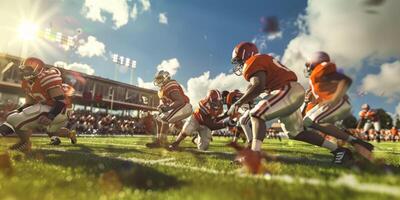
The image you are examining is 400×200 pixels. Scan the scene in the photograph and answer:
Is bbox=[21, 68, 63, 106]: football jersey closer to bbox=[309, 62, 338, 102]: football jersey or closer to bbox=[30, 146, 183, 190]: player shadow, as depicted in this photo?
bbox=[30, 146, 183, 190]: player shadow

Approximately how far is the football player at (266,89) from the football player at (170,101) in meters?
4.24

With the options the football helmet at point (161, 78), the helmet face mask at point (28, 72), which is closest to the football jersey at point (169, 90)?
the football helmet at point (161, 78)

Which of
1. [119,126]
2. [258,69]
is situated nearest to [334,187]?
[258,69]

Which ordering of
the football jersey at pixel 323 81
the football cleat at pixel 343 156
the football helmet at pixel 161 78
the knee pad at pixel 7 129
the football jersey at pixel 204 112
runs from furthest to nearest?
the football jersey at pixel 204 112
the football helmet at pixel 161 78
the knee pad at pixel 7 129
the football cleat at pixel 343 156
the football jersey at pixel 323 81

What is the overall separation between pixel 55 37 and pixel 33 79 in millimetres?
43843

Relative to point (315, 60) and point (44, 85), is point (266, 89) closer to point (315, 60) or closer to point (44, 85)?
point (315, 60)

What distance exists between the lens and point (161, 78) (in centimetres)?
968

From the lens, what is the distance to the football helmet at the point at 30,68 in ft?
23.6

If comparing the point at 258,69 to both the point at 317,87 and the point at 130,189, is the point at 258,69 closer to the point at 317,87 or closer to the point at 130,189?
the point at 317,87

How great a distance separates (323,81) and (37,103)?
20.9 feet

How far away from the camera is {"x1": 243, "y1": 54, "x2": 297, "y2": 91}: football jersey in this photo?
4.83 metres

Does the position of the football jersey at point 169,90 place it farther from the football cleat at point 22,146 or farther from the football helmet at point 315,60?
the football helmet at point 315,60

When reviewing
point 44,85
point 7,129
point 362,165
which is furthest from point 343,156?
point 7,129

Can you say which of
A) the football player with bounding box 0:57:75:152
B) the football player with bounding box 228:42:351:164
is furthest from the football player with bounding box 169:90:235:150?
the football player with bounding box 228:42:351:164
